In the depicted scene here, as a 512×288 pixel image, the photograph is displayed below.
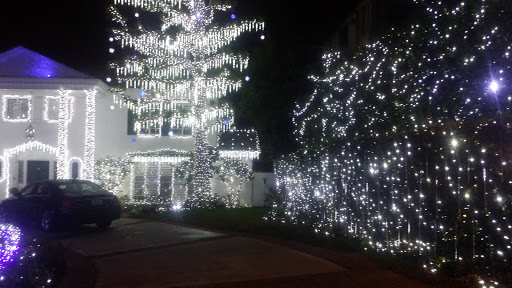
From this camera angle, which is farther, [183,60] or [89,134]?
[89,134]

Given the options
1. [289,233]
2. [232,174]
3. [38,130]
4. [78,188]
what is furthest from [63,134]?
[289,233]

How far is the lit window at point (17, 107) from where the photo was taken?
22000 millimetres

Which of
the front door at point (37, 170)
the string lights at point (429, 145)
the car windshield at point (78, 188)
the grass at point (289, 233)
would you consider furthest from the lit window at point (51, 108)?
the string lights at point (429, 145)

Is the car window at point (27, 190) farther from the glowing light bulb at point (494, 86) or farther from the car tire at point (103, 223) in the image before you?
the glowing light bulb at point (494, 86)

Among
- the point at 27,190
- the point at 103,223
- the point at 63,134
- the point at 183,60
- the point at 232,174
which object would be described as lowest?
the point at 103,223

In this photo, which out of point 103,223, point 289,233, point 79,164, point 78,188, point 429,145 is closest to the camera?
point 429,145

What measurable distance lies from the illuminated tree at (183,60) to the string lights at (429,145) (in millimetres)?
7426

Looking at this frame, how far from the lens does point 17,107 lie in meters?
22.0

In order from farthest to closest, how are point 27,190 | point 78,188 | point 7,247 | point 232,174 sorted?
point 232,174, point 27,190, point 78,188, point 7,247

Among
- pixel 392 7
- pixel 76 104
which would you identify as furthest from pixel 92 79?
pixel 392 7

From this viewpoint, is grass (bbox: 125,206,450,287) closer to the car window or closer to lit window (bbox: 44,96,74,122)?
the car window

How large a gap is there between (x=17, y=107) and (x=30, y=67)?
5.53ft

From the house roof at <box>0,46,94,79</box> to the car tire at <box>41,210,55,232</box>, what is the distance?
748cm

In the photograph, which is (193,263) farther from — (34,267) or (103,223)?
(103,223)
